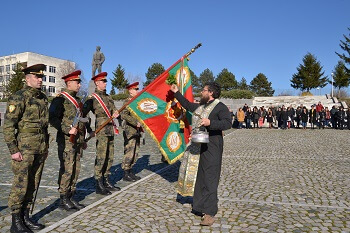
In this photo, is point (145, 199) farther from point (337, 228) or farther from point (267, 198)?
point (337, 228)

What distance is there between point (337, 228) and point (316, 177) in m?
3.59

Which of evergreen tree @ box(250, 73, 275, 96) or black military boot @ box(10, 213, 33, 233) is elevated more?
evergreen tree @ box(250, 73, 275, 96)

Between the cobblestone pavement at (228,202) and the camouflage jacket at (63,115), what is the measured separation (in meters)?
1.25

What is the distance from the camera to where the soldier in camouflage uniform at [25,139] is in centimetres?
409

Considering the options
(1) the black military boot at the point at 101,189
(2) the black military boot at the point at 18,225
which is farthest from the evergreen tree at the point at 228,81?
(2) the black military boot at the point at 18,225

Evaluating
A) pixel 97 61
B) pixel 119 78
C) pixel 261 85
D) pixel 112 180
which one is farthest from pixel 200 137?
pixel 261 85

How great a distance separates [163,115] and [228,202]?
81.1 inches

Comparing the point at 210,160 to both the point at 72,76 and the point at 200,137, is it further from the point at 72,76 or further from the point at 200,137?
the point at 72,76

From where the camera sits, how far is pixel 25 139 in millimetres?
4219

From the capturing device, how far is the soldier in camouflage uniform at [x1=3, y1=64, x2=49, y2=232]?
4.09 meters

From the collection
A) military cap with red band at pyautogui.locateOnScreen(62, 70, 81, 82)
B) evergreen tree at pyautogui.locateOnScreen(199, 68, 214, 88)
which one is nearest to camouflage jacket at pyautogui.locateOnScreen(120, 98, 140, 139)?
military cap with red band at pyautogui.locateOnScreen(62, 70, 81, 82)

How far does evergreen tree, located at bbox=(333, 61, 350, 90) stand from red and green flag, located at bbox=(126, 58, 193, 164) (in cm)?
5326

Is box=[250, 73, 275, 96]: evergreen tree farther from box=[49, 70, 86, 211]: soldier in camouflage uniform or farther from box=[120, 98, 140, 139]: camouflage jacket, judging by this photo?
box=[49, 70, 86, 211]: soldier in camouflage uniform

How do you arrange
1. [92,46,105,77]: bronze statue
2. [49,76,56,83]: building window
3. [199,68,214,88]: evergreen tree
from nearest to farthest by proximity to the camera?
[92,46,105,77]: bronze statue → [199,68,214,88]: evergreen tree → [49,76,56,83]: building window
